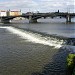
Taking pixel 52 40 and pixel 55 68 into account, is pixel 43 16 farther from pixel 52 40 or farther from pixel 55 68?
pixel 55 68

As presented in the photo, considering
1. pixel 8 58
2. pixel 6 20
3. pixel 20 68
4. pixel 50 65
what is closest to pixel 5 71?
pixel 20 68

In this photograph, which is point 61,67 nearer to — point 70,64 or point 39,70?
point 39,70

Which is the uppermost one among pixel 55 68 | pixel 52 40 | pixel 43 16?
pixel 55 68

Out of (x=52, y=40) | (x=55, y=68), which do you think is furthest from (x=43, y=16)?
(x=55, y=68)

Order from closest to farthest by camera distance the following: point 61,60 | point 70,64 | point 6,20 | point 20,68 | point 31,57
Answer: point 70,64
point 20,68
point 61,60
point 31,57
point 6,20

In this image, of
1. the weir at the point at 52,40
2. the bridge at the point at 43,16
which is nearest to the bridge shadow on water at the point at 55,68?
the weir at the point at 52,40

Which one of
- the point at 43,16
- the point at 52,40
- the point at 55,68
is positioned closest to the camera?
the point at 55,68

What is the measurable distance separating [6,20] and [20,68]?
495 ft

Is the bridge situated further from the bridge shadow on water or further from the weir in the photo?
the bridge shadow on water

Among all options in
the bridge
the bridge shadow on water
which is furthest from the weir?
the bridge

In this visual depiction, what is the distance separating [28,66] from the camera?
21500mm

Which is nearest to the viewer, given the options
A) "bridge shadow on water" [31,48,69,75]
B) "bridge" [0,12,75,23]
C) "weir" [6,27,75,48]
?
"bridge shadow on water" [31,48,69,75]

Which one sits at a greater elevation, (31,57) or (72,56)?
(72,56)

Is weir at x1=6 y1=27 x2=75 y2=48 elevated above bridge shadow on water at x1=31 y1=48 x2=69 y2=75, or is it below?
below
